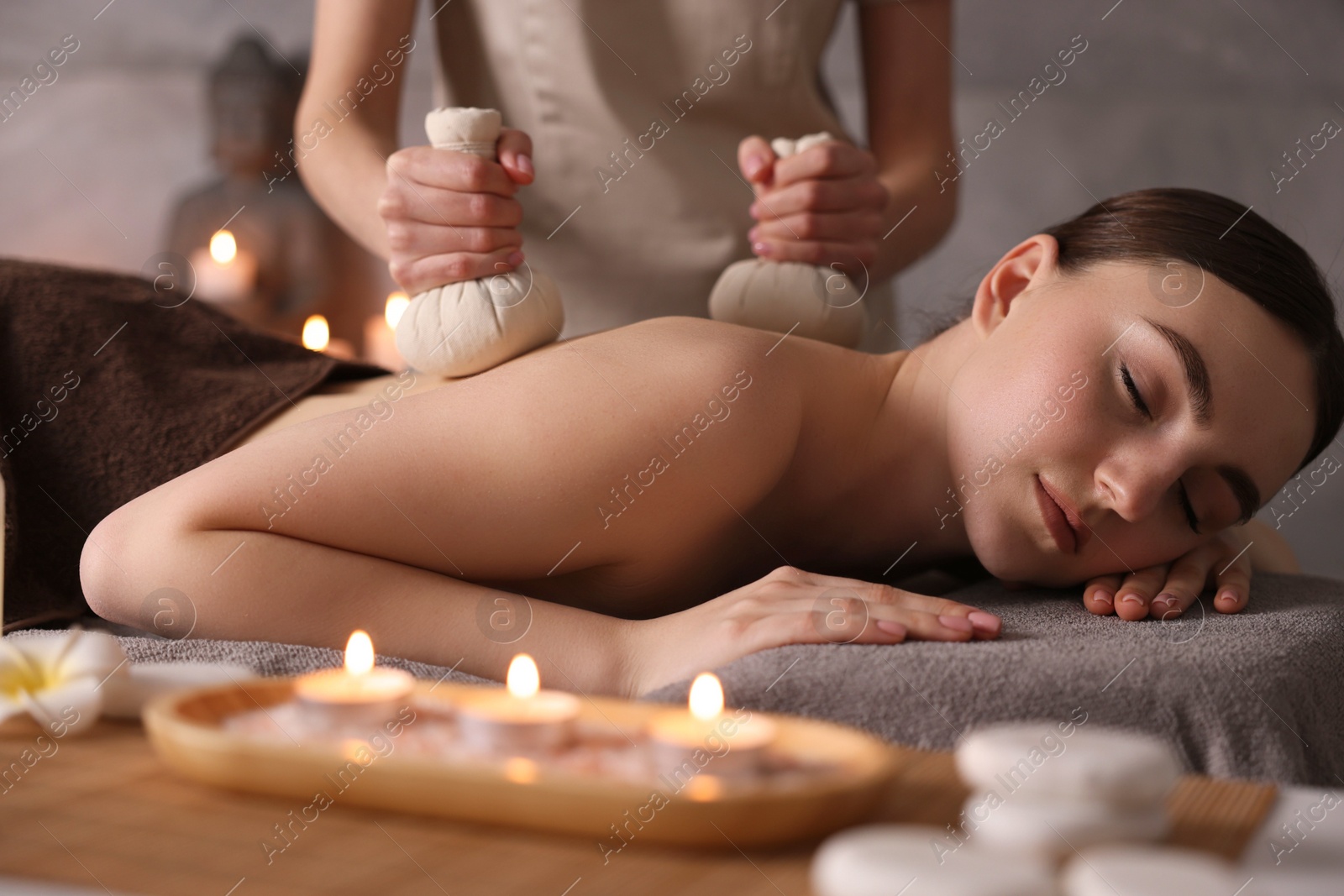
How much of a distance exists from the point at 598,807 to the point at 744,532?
0.67m

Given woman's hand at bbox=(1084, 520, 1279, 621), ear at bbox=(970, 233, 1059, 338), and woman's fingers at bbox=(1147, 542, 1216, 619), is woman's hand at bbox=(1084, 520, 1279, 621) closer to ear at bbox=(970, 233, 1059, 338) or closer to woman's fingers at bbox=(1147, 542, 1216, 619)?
woman's fingers at bbox=(1147, 542, 1216, 619)

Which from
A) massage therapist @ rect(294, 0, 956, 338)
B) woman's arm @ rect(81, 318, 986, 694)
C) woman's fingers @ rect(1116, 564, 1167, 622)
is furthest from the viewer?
massage therapist @ rect(294, 0, 956, 338)

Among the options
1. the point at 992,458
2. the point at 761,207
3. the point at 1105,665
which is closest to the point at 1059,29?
the point at 761,207

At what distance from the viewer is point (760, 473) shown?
39.8 inches

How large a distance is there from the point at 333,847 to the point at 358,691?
107 millimetres

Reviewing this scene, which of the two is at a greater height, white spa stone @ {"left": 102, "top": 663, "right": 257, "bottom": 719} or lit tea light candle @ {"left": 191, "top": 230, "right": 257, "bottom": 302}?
lit tea light candle @ {"left": 191, "top": 230, "right": 257, "bottom": 302}

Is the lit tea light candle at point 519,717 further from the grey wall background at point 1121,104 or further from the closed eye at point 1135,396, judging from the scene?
the grey wall background at point 1121,104

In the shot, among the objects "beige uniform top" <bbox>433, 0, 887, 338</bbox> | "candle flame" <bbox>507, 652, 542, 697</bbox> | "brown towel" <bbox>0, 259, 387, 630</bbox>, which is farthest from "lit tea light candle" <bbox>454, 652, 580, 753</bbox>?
"beige uniform top" <bbox>433, 0, 887, 338</bbox>

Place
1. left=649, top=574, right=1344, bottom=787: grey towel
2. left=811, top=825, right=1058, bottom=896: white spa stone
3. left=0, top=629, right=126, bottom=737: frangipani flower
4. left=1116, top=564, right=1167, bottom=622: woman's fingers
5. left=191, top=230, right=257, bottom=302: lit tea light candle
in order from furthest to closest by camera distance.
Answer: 1. left=191, top=230, right=257, bottom=302: lit tea light candle
2. left=1116, top=564, right=1167, bottom=622: woman's fingers
3. left=649, top=574, right=1344, bottom=787: grey towel
4. left=0, top=629, right=126, bottom=737: frangipani flower
5. left=811, top=825, right=1058, bottom=896: white spa stone

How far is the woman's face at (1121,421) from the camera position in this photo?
999 millimetres

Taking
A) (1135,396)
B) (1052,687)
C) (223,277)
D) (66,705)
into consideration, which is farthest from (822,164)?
(223,277)

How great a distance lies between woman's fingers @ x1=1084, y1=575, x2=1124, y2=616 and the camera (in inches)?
41.8

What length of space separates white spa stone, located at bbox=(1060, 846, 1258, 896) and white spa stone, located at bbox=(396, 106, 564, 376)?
77 cm

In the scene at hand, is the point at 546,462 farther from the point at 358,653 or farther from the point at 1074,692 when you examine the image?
the point at 1074,692
